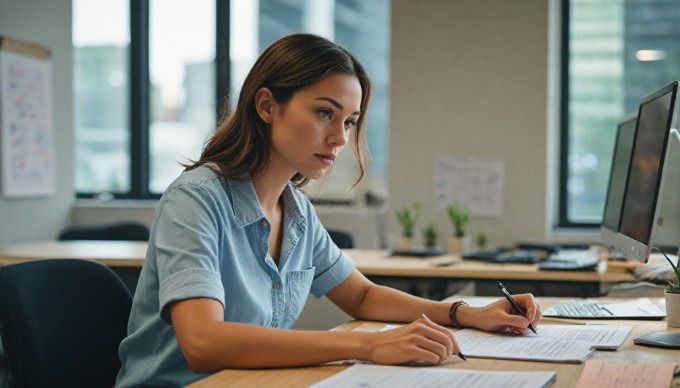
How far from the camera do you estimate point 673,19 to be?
4.62 meters

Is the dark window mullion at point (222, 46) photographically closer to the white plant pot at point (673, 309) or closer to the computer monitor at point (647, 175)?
the computer monitor at point (647, 175)

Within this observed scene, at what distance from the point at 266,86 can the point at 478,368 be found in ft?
2.34

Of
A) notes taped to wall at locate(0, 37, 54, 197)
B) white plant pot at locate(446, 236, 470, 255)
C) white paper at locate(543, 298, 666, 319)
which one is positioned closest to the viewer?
white paper at locate(543, 298, 666, 319)

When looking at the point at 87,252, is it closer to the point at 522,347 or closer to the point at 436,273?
the point at 436,273

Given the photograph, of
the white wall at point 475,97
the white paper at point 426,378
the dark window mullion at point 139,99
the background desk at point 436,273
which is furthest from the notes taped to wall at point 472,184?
the white paper at point 426,378

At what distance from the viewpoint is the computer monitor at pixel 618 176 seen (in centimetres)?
257

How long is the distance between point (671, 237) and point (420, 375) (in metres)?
2.36

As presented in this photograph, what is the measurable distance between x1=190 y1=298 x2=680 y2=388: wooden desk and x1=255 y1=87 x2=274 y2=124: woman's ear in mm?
560

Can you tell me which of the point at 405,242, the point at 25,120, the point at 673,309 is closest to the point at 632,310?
the point at 673,309

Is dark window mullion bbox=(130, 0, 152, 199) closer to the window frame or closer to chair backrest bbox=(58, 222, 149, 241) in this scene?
chair backrest bbox=(58, 222, 149, 241)

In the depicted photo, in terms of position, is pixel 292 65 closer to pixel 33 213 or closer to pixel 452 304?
pixel 452 304

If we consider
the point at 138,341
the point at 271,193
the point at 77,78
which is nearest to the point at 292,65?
the point at 271,193

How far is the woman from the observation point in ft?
4.50

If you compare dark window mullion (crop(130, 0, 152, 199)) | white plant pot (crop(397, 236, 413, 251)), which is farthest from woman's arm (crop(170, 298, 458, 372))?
dark window mullion (crop(130, 0, 152, 199))
